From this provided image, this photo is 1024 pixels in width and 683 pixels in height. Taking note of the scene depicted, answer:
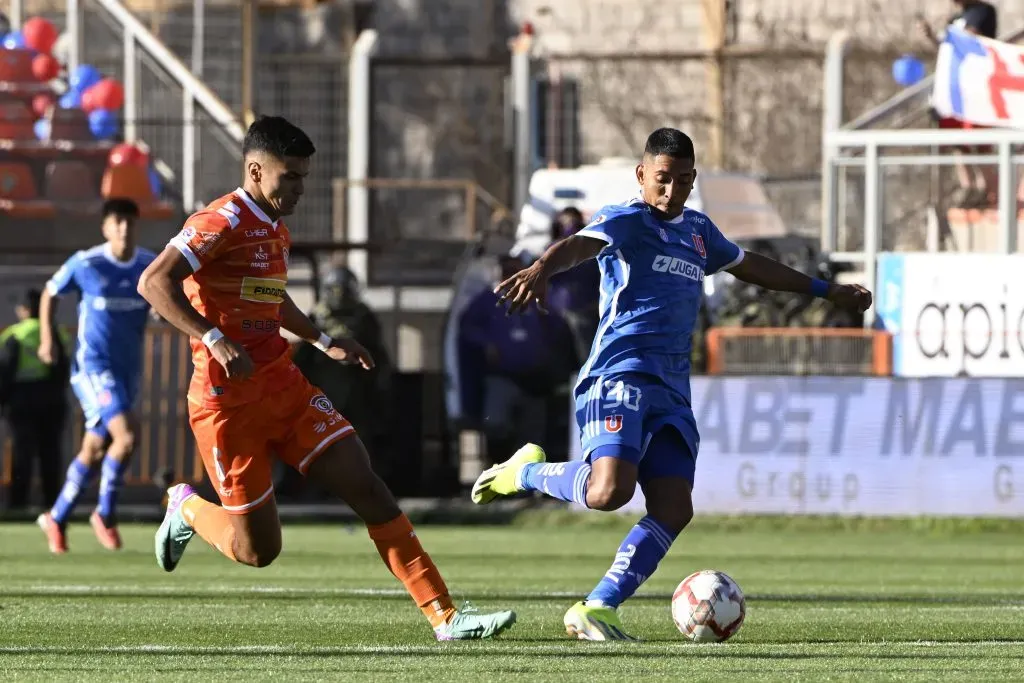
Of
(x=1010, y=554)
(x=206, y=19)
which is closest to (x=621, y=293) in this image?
(x=1010, y=554)

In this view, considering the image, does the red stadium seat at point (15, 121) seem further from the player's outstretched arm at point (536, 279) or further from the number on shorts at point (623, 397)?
the player's outstretched arm at point (536, 279)

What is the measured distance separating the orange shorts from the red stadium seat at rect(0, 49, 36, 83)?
16.7m

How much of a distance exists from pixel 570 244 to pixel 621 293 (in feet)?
1.85

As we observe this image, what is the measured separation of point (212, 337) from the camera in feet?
26.6

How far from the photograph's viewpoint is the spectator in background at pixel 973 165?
19000 mm

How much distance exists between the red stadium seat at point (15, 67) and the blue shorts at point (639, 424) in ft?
56.7

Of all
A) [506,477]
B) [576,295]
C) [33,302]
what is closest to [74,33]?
[33,302]

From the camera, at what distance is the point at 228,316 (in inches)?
338

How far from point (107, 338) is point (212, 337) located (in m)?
5.99

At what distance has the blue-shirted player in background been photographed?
13.9 meters

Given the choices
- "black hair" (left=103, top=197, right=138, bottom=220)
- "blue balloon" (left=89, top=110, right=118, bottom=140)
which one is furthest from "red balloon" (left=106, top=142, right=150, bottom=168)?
"black hair" (left=103, top=197, right=138, bottom=220)

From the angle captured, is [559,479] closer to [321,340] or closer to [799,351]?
[321,340]

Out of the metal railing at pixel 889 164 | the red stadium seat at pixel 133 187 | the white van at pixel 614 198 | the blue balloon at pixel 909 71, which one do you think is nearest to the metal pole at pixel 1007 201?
the metal railing at pixel 889 164

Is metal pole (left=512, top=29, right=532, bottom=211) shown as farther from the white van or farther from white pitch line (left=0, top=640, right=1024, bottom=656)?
white pitch line (left=0, top=640, right=1024, bottom=656)
